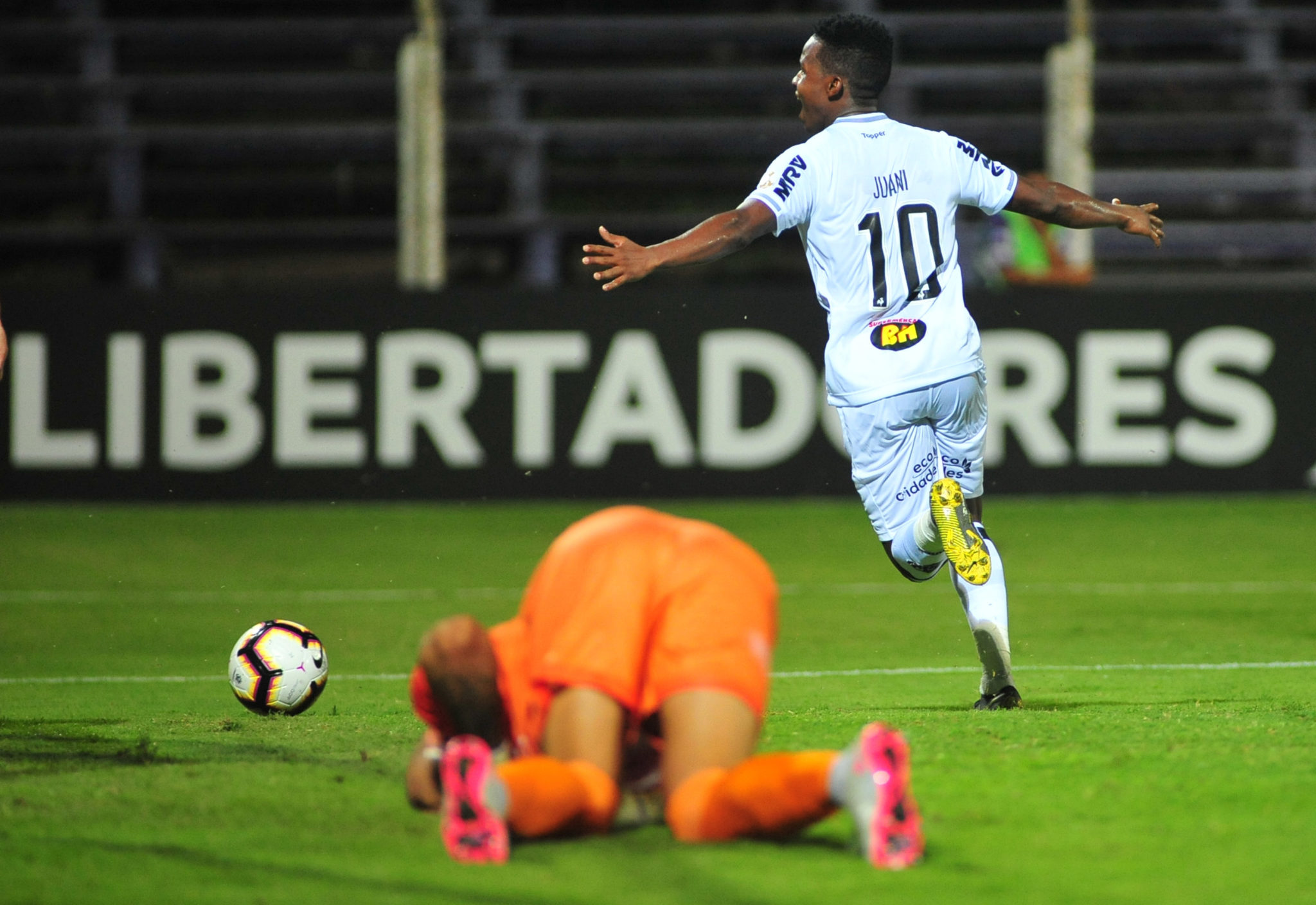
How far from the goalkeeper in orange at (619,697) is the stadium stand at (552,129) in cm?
1440

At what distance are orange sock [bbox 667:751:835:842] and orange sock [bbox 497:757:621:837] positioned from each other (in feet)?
0.49

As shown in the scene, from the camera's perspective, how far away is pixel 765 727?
17.4ft

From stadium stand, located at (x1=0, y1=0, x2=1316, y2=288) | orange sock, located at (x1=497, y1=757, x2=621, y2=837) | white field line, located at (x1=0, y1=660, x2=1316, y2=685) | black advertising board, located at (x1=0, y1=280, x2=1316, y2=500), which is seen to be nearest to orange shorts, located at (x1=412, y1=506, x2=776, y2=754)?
orange sock, located at (x1=497, y1=757, x2=621, y2=837)

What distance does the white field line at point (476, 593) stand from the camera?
9.62 meters

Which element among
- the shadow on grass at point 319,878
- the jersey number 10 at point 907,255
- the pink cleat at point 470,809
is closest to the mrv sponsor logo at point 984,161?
the jersey number 10 at point 907,255

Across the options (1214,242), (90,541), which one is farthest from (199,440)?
(1214,242)

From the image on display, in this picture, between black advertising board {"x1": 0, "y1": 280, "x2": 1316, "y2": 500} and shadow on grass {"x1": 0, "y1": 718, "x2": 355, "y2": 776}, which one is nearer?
shadow on grass {"x1": 0, "y1": 718, "x2": 355, "y2": 776}

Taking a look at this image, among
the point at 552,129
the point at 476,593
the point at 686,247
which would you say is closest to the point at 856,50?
the point at 686,247

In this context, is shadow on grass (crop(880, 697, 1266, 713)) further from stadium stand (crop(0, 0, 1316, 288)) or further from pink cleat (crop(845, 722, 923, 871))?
stadium stand (crop(0, 0, 1316, 288))

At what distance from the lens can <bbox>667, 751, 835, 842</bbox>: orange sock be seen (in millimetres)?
3426

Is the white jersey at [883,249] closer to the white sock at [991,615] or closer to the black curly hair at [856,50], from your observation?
the black curly hair at [856,50]

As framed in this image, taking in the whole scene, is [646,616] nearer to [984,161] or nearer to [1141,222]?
[984,161]

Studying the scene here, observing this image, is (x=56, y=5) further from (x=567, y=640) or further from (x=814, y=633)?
(x=567, y=640)

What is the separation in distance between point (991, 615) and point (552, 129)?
13889 millimetres
